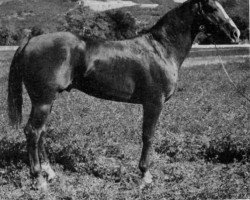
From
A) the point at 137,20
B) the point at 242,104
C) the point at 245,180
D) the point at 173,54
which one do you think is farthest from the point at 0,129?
the point at 137,20

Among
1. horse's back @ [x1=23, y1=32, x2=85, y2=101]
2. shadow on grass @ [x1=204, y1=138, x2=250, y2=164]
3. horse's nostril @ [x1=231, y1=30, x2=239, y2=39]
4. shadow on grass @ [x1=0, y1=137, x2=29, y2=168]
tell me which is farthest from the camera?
shadow on grass @ [x1=204, y1=138, x2=250, y2=164]

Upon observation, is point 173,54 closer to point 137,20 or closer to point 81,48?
point 81,48

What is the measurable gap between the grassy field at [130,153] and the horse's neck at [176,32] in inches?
68.2

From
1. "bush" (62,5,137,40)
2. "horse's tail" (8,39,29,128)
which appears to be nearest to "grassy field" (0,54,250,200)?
"horse's tail" (8,39,29,128)

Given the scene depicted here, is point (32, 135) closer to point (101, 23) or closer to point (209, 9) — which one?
point (209, 9)

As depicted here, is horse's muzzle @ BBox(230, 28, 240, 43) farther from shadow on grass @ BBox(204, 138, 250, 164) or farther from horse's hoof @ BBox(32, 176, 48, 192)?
horse's hoof @ BBox(32, 176, 48, 192)

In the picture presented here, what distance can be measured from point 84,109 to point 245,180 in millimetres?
4838

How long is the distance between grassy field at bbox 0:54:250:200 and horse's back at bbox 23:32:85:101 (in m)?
1.32

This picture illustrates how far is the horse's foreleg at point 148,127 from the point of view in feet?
19.6

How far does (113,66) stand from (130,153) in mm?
2044

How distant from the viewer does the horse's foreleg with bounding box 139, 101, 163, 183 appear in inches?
235

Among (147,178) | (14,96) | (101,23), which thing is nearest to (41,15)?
(101,23)

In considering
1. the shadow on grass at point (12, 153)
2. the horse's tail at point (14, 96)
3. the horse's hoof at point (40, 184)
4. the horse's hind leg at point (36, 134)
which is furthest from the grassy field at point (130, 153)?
the horse's tail at point (14, 96)

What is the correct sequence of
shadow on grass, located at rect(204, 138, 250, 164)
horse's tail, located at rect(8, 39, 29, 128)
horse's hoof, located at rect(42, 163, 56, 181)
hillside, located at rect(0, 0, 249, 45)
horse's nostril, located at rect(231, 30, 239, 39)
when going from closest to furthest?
horse's nostril, located at rect(231, 30, 239, 39) < horse's tail, located at rect(8, 39, 29, 128) < horse's hoof, located at rect(42, 163, 56, 181) < shadow on grass, located at rect(204, 138, 250, 164) < hillside, located at rect(0, 0, 249, 45)
